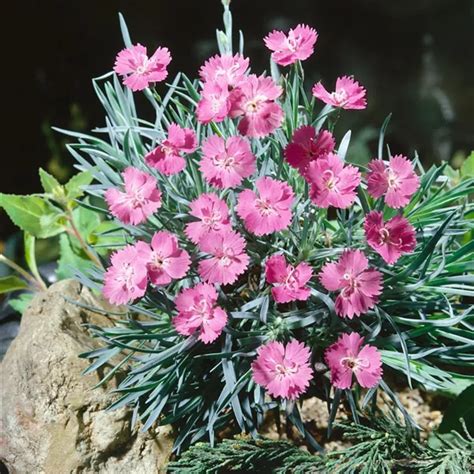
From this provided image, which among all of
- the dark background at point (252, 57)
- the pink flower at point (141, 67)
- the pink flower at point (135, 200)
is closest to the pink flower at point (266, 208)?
the pink flower at point (135, 200)

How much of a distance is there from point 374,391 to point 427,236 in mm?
221

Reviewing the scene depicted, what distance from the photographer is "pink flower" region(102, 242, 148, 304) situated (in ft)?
2.99

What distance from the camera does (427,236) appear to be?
1.06 m

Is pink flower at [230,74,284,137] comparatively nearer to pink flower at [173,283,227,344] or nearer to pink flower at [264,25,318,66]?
pink flower at [264,25,318,66]

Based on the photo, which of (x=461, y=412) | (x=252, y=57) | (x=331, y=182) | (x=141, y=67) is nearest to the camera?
(x=331, y=182)

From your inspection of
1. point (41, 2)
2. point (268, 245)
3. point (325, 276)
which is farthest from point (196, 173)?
point (41, 2)

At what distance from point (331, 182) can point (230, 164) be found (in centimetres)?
12

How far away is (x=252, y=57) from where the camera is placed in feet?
9.82

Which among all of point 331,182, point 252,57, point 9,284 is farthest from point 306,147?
point 252,57

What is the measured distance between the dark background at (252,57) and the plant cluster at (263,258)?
58.2 inches

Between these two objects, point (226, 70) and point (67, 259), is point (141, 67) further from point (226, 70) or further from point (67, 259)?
point (67, 259)

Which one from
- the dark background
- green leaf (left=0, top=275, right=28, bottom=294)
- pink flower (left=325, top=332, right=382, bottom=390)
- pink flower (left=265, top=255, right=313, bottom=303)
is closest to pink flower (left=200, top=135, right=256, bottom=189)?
pink flower (left=265, top=255, right=313, bottom=303)

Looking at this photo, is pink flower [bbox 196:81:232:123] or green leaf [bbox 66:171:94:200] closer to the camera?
pink flower [bbox 196:81:232:123]

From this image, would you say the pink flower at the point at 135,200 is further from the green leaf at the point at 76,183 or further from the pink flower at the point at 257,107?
the green leaf at the point at 76,183
